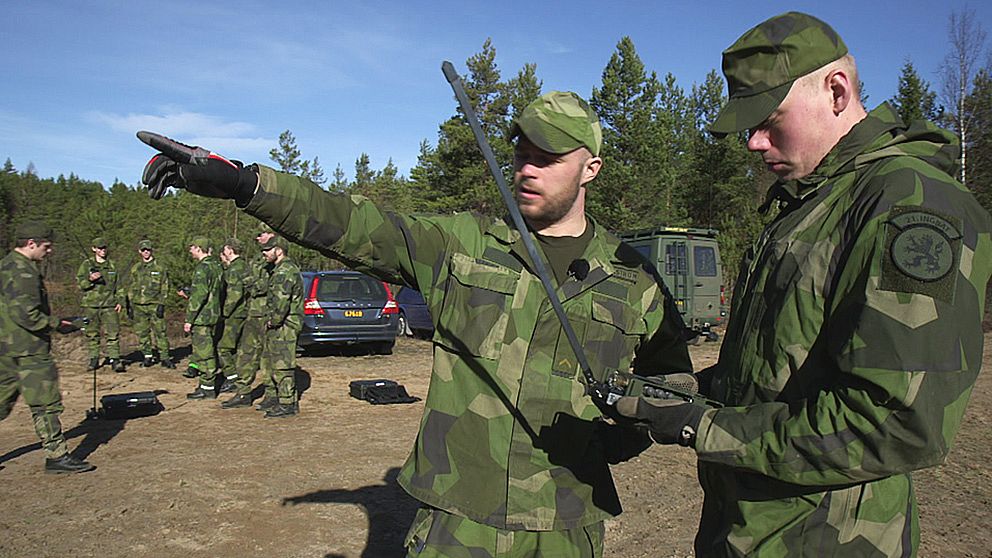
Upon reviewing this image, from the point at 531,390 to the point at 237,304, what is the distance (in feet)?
29.5

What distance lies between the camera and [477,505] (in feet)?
7.94

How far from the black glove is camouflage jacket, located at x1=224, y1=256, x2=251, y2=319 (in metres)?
8.82

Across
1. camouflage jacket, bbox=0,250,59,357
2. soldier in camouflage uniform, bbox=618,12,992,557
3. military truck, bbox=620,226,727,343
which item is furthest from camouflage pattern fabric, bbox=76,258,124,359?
soldier in camouflage uniform, bbox=618,12,992,557

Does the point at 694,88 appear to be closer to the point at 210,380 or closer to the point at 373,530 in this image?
the point at 210,380

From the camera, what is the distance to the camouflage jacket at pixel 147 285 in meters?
13.4

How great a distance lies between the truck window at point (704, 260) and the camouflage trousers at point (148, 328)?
11328 millimetres

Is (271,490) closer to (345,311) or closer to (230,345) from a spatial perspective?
(230,345)

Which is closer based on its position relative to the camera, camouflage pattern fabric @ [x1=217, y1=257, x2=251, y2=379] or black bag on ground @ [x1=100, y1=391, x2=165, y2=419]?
black bag on ground @ [x1=100, y1=391, x2=165, y2=419]

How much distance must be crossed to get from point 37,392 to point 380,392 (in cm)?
454

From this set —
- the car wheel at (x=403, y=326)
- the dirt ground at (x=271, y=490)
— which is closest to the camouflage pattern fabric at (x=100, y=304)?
the dirt ground at (x=271, y=490)

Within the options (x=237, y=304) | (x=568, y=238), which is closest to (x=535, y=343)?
(x=568, y=238)

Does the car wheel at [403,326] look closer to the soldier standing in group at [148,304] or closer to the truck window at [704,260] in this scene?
the soldier standing in group at [148,304]

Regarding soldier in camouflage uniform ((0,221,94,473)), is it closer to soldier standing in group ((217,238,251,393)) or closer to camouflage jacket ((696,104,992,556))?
soldier standing in group ((217,238,251,393))

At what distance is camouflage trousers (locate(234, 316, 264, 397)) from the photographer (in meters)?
9.95
